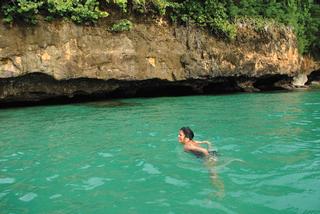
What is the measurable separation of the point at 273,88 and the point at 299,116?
1279 centimetres

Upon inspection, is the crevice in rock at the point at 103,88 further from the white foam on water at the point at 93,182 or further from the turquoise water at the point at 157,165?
the white foam on water at the point at 93,182

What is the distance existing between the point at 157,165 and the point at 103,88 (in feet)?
37.9

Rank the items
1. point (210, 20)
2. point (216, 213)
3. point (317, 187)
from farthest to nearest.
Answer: point (210, 20) → point (317, 187) → point (216, 213)

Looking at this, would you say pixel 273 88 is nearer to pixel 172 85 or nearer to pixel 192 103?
pixel 172 85

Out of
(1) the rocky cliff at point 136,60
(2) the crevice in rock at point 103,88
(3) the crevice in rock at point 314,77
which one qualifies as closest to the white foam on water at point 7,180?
(1) the rocky cliff at point 136,60

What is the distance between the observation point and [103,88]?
18438 millimetres

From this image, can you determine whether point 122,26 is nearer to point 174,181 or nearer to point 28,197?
point 174,181

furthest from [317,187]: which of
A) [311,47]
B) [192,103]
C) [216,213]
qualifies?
[311,47]

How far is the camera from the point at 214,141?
925 cm

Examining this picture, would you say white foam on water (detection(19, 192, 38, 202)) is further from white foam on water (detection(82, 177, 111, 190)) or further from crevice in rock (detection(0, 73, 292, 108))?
crevice in rock (detection(0, 73, 292, 108))

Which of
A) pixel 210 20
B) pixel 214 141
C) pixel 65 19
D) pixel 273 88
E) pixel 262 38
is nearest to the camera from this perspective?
pixel 214 141

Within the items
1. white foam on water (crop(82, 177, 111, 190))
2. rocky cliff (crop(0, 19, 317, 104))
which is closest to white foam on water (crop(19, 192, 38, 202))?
white foam on water (crop(82, 177, 111, 190))

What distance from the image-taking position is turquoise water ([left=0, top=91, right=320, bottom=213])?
5434 millimetres

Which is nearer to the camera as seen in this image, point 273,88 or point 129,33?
point 129,33
